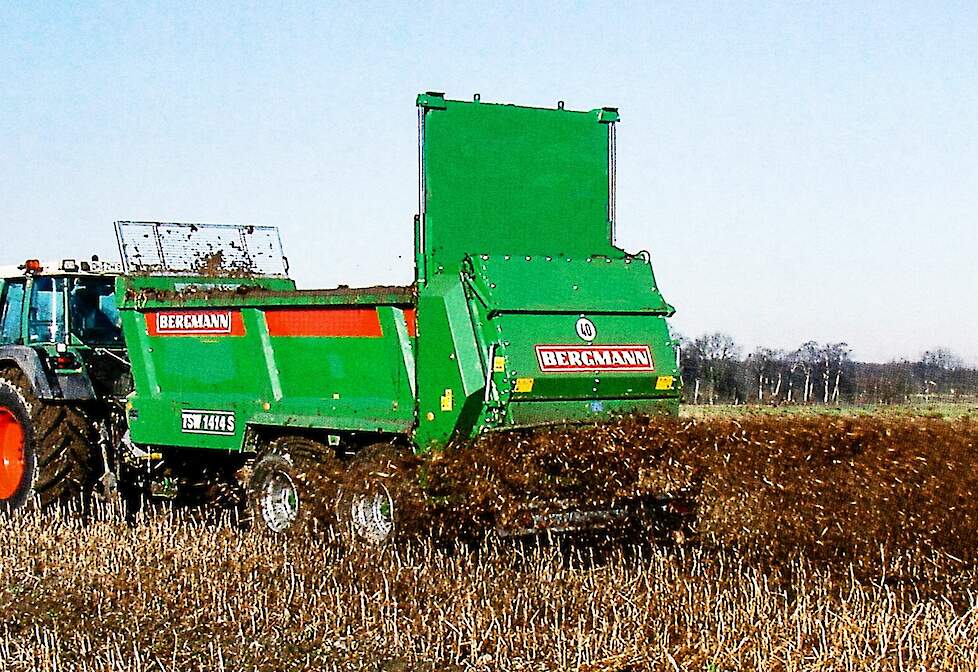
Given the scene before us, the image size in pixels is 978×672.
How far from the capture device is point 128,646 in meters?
6.68

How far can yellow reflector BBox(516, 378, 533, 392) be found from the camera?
8789 millimetres

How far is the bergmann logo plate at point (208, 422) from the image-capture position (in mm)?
10518

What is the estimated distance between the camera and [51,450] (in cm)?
1129

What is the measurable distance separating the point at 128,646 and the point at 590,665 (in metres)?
2.21

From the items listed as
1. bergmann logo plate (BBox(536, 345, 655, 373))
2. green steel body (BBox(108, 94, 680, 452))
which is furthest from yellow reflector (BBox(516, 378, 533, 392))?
bergmann logo plate (BBox(536, 345, 655, 373))

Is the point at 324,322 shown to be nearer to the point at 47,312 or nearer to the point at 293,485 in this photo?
the point at 293,485

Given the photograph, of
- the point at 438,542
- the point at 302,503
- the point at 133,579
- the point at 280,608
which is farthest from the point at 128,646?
the point at 302,503

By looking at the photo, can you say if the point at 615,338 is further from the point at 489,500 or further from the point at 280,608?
the point at 280,608

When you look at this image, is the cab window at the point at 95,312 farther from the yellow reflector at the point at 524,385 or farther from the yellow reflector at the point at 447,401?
the yellow reflector at the point at 524,385

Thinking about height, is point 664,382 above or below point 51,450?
above

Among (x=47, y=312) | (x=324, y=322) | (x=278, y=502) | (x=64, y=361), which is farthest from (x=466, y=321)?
(x=47, y=312)

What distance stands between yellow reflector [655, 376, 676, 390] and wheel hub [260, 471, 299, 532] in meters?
2.68

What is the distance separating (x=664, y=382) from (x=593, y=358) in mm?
632

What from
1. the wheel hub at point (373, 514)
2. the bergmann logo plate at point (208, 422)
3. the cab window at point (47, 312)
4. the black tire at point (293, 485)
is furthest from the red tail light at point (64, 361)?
the wheel hub at point (373, 514)
